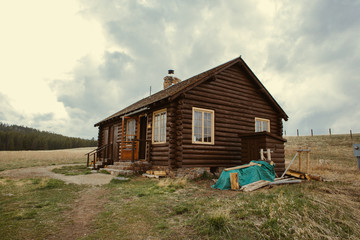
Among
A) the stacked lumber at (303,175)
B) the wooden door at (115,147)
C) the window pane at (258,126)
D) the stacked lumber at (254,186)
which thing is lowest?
the stacked lumber at (254,186)

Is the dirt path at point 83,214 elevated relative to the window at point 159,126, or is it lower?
lower

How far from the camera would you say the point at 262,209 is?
4848 millimetres

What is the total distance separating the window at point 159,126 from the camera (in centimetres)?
1223

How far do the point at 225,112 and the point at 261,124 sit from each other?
11.0ft

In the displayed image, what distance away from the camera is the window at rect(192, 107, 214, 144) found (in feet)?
38.3

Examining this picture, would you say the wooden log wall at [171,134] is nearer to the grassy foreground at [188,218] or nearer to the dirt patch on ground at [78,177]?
the dirt patch on ground at [78,177]

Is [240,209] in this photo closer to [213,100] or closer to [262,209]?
[262,209]

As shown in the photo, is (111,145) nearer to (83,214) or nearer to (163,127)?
(163,127)

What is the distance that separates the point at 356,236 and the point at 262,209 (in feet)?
5.22

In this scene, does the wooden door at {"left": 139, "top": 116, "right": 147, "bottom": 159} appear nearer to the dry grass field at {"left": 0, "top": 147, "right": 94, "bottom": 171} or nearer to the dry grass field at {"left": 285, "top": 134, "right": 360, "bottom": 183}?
the dry grass field at {"left": 285, "top": 134, "right": 360, "bottom": 183}

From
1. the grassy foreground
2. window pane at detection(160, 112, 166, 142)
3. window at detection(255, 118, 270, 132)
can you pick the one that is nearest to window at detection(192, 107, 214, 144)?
window pane at detection(160, 112, 166, 142)

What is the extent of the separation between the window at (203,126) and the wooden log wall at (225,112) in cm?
23

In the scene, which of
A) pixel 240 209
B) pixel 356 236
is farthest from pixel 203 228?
pixel 356 236

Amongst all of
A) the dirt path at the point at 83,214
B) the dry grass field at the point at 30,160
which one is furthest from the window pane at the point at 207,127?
the dry grass field at the point at 30,160
